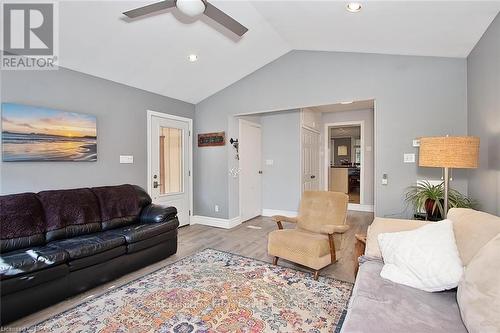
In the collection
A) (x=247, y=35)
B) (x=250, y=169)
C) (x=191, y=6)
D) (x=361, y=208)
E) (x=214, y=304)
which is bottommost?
(x=214, y=304)

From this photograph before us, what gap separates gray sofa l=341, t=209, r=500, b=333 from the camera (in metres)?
1.22

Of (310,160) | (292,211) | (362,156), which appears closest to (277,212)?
(292,211)

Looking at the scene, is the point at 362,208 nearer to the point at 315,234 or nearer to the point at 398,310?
the point at 315,234

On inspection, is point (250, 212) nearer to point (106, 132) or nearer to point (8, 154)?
point (106, 132)

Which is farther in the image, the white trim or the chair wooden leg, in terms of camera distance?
the white trim

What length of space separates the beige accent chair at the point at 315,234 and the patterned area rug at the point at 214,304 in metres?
0.22

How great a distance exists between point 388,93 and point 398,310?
9.49ft

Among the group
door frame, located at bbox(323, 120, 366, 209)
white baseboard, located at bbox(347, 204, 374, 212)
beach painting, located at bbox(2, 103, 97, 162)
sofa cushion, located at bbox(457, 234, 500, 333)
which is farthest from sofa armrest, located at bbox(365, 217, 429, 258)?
door frame, located at bbox(323, 120, 366, 209)

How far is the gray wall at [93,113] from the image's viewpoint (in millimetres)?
2861

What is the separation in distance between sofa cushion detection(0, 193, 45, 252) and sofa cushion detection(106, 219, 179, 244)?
2.18ft

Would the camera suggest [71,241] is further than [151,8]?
Yes

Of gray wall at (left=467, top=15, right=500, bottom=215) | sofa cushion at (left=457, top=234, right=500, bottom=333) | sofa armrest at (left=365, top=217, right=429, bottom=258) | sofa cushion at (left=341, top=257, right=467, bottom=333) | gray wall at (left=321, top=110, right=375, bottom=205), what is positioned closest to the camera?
sofa cushion at (left=457, top=234, right=500, bottom=333)

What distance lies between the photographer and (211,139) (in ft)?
16.5

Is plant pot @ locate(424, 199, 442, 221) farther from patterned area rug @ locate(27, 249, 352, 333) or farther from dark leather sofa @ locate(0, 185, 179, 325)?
dark leather sofa @ locate(0, 185, 179, 325)
